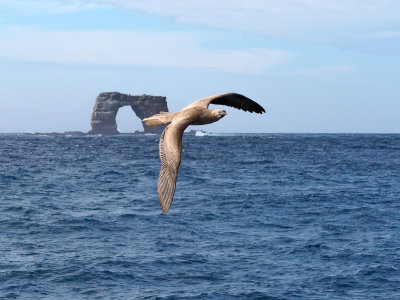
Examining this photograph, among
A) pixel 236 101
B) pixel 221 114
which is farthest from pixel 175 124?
pixel 236 101

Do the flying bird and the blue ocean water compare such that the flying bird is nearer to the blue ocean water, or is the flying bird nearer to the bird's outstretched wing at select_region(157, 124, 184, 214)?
the bird's outstretched wing at select_region(157, 124, 184, 214)

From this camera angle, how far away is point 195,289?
31516 millimetres

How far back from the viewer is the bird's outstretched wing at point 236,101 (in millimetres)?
10117

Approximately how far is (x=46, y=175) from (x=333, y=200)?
45213 millimetres

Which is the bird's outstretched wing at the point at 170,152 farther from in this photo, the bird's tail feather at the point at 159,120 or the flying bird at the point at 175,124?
the bird's tail feather at the point at 159,120

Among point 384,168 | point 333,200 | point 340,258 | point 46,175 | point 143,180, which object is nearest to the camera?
point 340,258

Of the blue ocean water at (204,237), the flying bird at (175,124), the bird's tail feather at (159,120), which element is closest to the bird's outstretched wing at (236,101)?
the flying bird at (175,124)

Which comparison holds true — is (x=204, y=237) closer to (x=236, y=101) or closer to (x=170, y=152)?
(x=236, y=101)

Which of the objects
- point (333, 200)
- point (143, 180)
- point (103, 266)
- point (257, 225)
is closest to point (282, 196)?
point (333, 200)

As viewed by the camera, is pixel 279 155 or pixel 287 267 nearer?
pixel 287 267

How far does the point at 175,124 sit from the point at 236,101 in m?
2.08

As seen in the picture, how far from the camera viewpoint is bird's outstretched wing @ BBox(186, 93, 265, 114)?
10.1 metres

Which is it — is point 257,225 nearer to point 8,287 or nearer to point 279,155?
point 8,287

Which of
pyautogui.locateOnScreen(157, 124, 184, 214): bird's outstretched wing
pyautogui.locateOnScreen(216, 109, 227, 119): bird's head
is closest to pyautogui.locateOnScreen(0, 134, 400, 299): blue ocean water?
pyautogui.locateOnScreen(216, 109, 227, 119): bird's head
